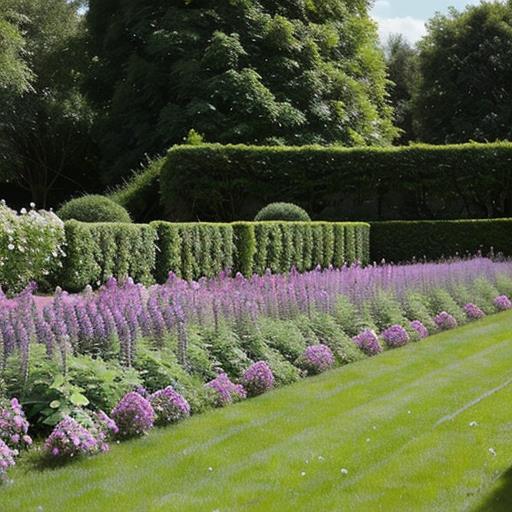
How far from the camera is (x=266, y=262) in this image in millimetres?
15516

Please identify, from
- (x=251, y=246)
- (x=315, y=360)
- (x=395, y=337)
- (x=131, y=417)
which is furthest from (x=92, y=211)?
(x=131, y=417)

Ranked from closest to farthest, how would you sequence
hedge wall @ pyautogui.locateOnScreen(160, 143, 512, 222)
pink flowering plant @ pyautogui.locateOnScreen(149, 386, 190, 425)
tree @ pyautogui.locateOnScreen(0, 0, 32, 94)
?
1. pink flowering plant @ pyautogui.locateOnScreen(149, 386, 190, 425)
2. hedge wall @ pyautogui.locateOnScreen(160, 143, 512, 222)
3. tree @ pyautogui.locateOnScreen(0, 0, 32, 94)

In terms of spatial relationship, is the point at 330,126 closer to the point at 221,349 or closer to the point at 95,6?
the point at 95,6

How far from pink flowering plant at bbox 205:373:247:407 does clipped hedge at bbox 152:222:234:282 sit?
254 inches

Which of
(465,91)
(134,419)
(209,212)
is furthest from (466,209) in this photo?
(134,419)

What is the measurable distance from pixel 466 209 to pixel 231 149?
7.31 metres

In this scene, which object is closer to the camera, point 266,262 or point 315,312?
point 315,312

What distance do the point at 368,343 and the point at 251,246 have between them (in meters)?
6.62

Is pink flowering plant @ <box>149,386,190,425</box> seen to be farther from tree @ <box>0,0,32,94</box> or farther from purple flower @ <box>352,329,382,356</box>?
tree @ <box>0,0,32,94</box>

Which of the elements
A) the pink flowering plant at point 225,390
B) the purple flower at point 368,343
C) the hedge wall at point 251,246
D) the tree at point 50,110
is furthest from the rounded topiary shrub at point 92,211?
the tree at point 50,110

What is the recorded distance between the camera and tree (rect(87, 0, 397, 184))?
24531 mm

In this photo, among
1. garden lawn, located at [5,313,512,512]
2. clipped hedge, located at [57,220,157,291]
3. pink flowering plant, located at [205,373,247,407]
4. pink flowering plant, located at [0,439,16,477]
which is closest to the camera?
garden lawn, located at [5,313,512,512]

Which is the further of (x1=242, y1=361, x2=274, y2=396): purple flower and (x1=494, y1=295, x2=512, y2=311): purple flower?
(x1=494, y1=295, x2=512, y2=311): purple flower

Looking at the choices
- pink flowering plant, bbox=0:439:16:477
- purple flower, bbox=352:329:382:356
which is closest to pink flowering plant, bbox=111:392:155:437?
pink flowering plant, bbox=0:439:16:477
